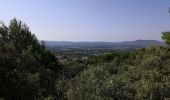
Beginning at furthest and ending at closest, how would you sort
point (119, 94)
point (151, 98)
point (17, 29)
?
1. point (17, 29)
2. point (151, 98)
3. point (119, 94)

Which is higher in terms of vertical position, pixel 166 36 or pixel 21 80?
pixel 166 36

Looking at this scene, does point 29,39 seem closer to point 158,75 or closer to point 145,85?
point 158,75

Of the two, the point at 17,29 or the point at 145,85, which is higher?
the point at 17,29

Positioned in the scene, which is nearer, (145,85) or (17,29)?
(145,85)

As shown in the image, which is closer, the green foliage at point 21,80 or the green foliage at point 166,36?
the green foliage at point 21,80

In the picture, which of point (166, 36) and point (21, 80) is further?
point (166, 36)

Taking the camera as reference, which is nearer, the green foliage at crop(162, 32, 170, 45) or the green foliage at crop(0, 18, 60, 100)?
the green foliage at crop(0, 18, 60, 100)

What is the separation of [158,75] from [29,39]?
68.2ft

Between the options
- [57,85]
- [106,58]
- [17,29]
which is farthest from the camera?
[106,58]

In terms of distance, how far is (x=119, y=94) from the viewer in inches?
578

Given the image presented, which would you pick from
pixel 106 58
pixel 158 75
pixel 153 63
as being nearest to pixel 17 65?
pixel 158 75

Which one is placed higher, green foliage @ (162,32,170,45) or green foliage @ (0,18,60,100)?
green foliage @ (162,32,170,45)

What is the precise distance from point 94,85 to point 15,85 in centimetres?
352

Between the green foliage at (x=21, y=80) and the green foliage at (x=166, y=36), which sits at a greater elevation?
the green foliage at (x=166, y=36)
